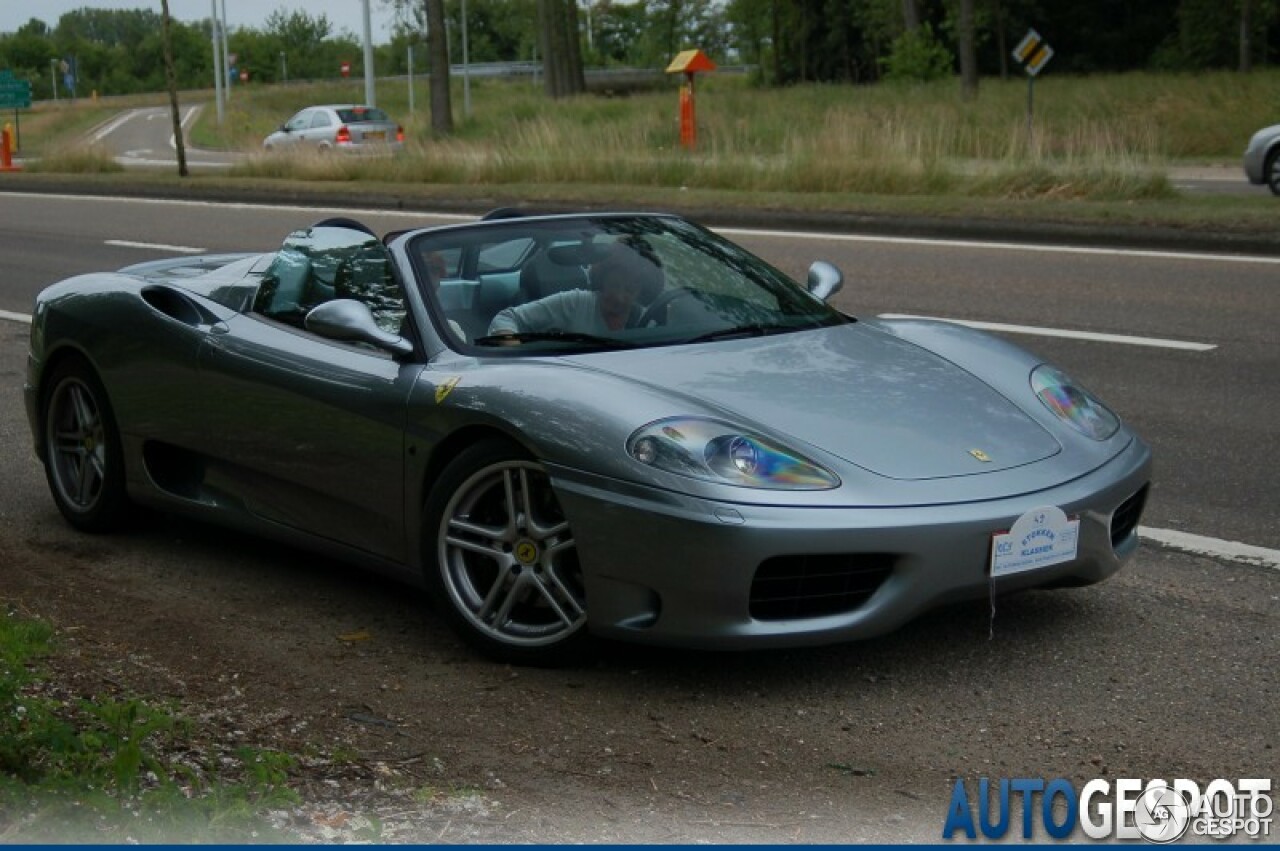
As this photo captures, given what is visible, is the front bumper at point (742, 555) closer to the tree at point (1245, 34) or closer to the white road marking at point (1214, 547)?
the white road marking at point (1214, 547)

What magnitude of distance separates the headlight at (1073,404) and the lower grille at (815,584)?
3.17 feet

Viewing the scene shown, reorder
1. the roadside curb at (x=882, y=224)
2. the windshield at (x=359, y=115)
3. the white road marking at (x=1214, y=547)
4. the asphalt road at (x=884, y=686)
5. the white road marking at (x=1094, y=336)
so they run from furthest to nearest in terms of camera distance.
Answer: the windshield at (x=359, y=115) → the roadside curb at (x=882, y=224) → the white road marking at (x=1094, y=336) → the white road marking at (x=1214, y=547) → the asphalt road at (x=884, y=686)

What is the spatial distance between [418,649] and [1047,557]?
1795mm

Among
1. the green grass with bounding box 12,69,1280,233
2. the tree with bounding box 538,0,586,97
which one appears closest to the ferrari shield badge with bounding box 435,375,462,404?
the green grass with bounding box 12,69,1280,233

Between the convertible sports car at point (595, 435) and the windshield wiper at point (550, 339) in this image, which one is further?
the windshield wiper at point (550, 339)

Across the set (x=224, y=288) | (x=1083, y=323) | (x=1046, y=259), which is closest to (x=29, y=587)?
(x=224, y=288)

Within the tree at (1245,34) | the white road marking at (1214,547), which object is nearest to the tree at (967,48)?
the tree at (1245,34)

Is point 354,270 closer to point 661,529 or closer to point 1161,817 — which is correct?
point 661,529

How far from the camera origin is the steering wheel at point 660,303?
5.49 m

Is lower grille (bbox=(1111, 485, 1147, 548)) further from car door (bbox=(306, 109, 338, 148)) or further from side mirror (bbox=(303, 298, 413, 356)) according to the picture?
car door (bbox=(306, 109, 338, 148))

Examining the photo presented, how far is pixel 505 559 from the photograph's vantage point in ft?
16.0

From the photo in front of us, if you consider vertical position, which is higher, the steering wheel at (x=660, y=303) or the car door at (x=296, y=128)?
the car door at (x=296, y=128)

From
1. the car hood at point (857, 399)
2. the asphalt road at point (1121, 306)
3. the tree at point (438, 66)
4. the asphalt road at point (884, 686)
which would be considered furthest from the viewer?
the tree at point (438, 66)
